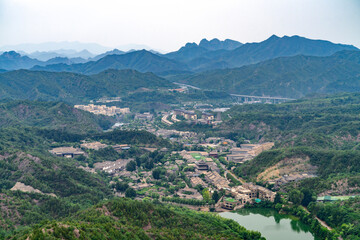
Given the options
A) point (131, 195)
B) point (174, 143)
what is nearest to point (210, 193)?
point (131, 195)

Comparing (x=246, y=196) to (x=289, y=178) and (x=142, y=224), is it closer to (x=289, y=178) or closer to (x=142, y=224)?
(x=289, y=178)

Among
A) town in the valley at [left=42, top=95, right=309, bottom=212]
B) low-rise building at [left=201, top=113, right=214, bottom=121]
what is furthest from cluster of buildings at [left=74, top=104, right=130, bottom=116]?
town in the valley at [left=42, top=95, right=309, bottom=212]

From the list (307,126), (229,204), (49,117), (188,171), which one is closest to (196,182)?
(188,171)

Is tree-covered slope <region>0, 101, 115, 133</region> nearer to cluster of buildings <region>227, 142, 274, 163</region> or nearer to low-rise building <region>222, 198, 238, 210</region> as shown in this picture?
cluster of buildings <region>227, 142, 274, 163</region>

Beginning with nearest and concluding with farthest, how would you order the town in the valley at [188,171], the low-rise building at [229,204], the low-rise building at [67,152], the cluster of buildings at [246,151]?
Answer: 1. the low-rise building at [229,204]
2. the town in the valley at [188,171]
3. the low-rise building at [67,152]
4. the cluster of buildings at [246,151]

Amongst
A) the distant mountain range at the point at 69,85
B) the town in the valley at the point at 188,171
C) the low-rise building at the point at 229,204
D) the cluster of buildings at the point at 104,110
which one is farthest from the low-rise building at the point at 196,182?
the distant mountain range at the point at 69,85

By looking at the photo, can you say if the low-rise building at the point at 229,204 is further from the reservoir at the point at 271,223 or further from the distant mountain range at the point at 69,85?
the distant mountain range at the point at 69,85

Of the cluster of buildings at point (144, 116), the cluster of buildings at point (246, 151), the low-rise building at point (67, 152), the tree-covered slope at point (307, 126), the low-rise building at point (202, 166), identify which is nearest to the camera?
the low-rise building at point (202, 166)
